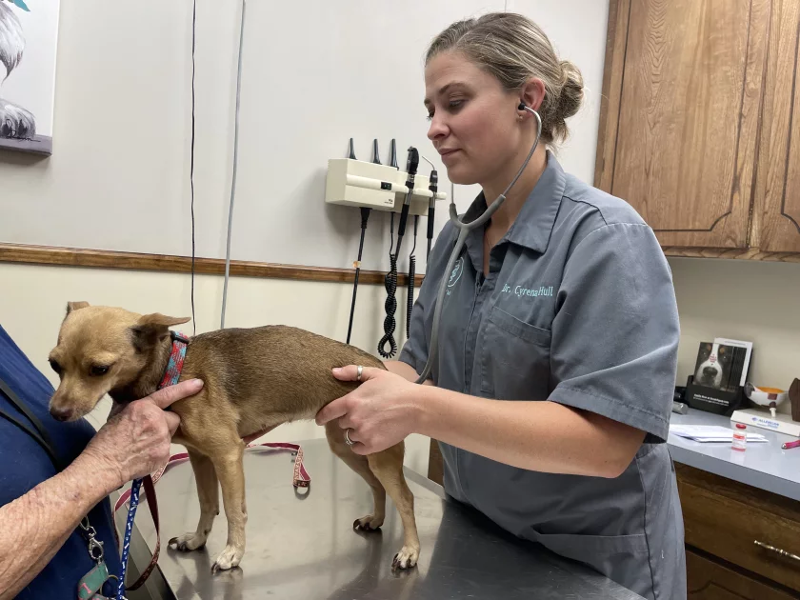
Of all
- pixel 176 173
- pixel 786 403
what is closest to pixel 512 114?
pixel 176 173

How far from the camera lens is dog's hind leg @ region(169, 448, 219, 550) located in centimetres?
108

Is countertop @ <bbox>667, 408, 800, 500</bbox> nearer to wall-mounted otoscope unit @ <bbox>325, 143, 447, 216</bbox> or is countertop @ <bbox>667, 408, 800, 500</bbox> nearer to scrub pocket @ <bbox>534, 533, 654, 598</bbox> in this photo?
scrub pocket @ <bbox>534, 533, 654, 598</bbox>

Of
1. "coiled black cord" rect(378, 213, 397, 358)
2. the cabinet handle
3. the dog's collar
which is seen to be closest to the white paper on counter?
the cabinet handle

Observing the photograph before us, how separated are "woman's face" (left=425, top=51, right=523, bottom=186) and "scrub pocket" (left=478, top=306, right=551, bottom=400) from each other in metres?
0.27

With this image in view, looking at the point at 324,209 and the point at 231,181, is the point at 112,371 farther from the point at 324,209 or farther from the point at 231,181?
the point at 324,209

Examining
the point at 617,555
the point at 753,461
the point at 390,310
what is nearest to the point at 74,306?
the point at 617,555

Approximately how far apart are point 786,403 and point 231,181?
2.12 metres

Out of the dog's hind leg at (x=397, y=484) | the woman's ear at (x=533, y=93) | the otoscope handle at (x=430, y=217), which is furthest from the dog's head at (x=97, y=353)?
the otoscope handle at (x=430, y=217)

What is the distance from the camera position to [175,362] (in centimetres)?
101

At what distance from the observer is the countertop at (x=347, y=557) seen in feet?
3.13

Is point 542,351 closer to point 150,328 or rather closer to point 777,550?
point 150,328

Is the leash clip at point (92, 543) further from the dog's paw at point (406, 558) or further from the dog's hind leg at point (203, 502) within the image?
the dog's paw at point (406, 558)

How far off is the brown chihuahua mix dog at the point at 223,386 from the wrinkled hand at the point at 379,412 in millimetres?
133

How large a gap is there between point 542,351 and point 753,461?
110 cm
